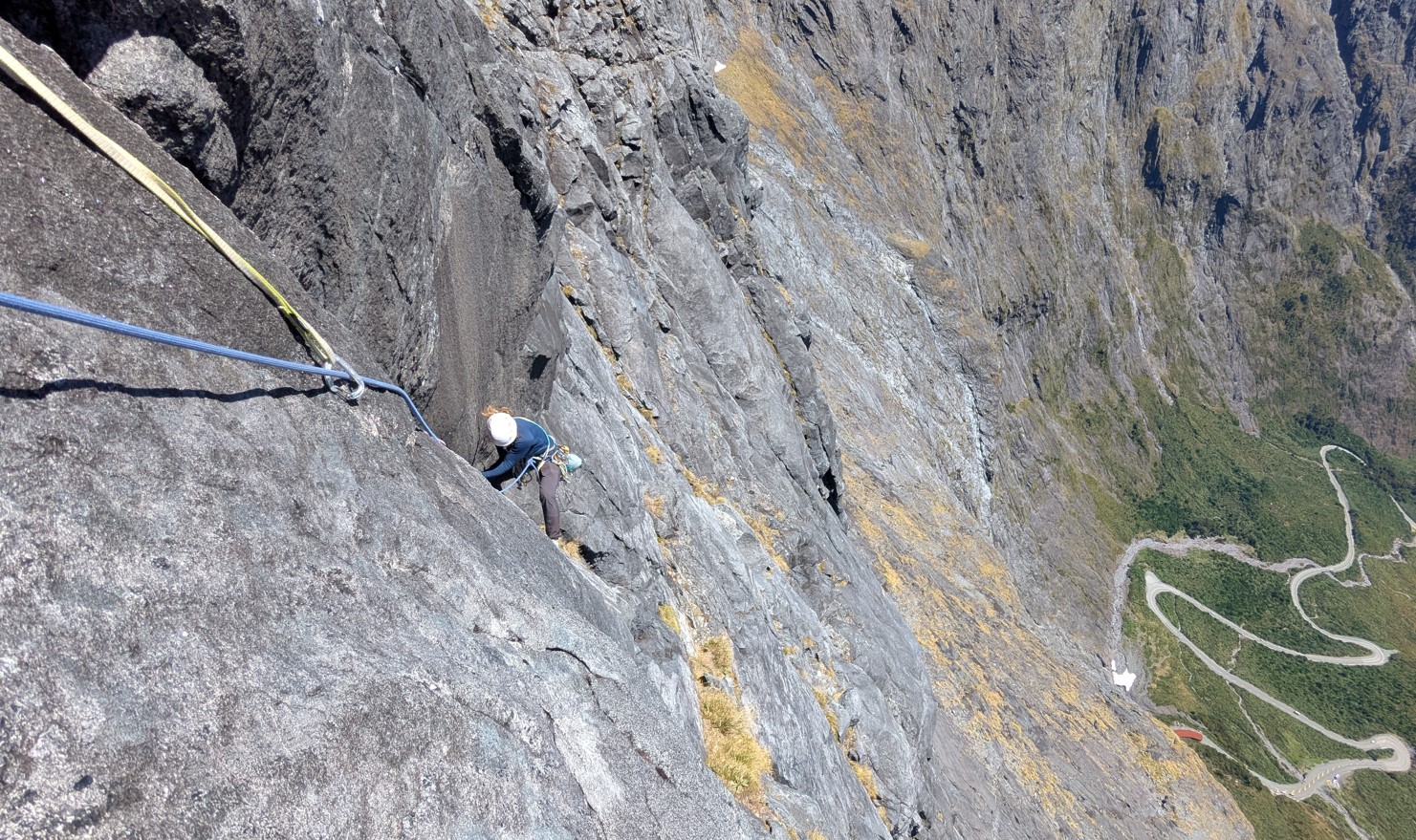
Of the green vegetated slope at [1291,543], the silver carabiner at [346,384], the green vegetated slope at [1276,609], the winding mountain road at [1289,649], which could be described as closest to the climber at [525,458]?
the silver carabiner at [346,384]

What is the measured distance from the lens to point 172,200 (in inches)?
158

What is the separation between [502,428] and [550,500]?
0.94 m

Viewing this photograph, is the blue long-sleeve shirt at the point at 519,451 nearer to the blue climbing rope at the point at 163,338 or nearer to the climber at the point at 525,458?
the climber at the point at 525,458

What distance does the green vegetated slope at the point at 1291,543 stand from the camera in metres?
63.2

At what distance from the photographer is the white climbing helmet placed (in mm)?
8445

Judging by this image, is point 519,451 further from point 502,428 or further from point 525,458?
point 502,428

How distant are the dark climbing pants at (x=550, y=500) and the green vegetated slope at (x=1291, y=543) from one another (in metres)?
62.6

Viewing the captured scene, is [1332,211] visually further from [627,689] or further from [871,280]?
[627,689]

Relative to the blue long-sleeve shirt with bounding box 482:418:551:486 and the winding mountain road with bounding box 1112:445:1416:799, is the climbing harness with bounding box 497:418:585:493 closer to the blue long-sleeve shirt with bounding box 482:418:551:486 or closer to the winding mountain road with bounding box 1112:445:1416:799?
the blue long-sleeve shirt with bounding box 482:418:551:486

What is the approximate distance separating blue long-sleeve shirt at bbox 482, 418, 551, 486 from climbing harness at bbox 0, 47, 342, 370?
12.3 feet

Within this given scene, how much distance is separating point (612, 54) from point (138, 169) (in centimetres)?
1595

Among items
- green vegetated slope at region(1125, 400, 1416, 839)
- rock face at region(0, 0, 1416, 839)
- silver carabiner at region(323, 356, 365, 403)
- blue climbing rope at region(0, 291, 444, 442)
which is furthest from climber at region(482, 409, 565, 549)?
green vegetated slope at region(1125, 400, 1416, 839)

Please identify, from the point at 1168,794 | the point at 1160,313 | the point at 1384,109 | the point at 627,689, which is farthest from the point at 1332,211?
the point at 627,689

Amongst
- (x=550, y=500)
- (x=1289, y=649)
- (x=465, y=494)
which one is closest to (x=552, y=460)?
(x=550, y=500)
